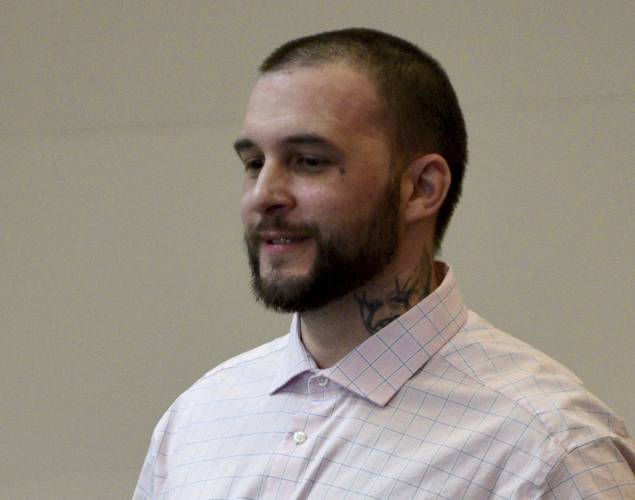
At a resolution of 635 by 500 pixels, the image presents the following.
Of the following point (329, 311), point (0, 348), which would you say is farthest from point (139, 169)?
point (329, 311)

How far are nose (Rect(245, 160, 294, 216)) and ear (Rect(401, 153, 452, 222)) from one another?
17cm

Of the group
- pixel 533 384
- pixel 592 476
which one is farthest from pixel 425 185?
pixel 592 476

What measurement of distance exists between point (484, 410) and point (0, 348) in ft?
6.42

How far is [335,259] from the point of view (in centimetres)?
141

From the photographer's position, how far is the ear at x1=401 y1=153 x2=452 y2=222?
1.47 metres

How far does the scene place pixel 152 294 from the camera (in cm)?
A: 291

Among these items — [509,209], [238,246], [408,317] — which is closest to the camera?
[408,317]

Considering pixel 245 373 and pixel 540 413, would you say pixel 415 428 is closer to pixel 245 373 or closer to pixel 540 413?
pixel 540 413

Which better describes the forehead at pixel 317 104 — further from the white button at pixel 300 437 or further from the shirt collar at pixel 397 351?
the white button at pixel 300 437

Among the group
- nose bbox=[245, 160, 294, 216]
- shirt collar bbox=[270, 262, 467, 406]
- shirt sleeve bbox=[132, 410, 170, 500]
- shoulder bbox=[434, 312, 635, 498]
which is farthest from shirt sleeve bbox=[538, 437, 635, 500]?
shirt sleeve bbox=[132, 410, 170, 500]

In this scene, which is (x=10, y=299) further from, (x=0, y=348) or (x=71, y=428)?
(x=71, y=428)

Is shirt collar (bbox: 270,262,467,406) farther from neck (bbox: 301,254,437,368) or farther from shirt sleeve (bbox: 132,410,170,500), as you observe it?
shirt sleeve (bbox: 132,410,170,500)

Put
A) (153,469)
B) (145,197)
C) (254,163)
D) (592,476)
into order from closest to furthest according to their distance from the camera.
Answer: (592,476), (254,163), (153,469), (145,197)

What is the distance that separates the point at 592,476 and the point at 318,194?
0.47 meters
